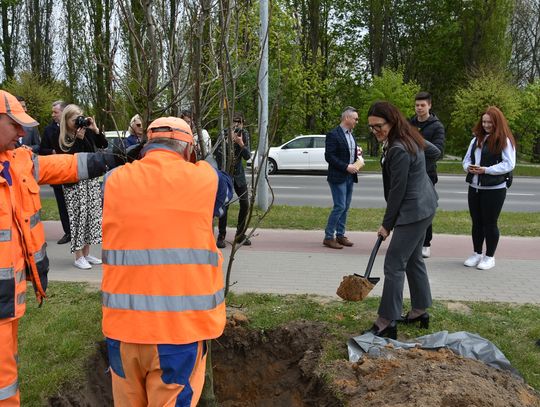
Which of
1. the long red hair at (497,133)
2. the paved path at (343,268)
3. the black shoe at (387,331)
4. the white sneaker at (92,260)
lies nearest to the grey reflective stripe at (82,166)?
the black shoe at (387,331)

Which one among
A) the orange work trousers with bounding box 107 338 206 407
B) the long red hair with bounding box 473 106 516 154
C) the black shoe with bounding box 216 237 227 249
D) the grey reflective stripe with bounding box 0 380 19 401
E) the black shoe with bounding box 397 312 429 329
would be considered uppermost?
the long red hair with bounding box 473 106 516 154

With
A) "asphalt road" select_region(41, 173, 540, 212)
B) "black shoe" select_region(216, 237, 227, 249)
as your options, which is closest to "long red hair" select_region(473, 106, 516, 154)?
"black shoe" select_region(216, 237, 227, 249)

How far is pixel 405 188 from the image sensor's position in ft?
14.2

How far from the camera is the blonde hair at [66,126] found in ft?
20.0

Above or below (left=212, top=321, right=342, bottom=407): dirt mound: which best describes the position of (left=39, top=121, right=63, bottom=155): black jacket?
above

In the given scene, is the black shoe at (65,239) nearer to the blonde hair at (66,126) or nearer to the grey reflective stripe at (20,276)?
the blonde hair at (66,126)

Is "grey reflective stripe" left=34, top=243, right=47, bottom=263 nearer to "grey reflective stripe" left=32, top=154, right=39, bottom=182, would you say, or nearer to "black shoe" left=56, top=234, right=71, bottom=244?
"grey reflective stripe" left=32, top=154, right=39, bottom=182

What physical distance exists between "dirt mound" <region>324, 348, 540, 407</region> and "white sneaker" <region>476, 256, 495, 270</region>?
3098mm

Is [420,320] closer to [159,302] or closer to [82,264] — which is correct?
[159,302]

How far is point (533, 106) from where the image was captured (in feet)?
83.6

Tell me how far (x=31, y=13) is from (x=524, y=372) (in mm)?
35346

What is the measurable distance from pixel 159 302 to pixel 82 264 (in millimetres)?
4589

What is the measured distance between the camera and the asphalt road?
13.5 m

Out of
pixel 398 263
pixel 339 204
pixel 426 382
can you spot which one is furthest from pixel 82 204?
pixel 426 382
